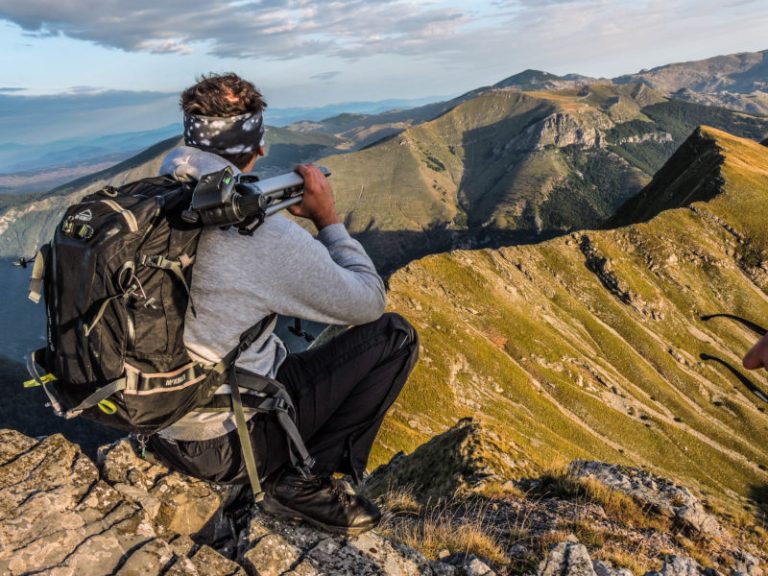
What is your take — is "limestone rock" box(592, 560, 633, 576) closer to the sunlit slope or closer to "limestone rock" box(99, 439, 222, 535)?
"limestone rock" box(99, 439, 222, 535)

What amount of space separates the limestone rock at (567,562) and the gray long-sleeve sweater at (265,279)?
Answer: 4.69 metres

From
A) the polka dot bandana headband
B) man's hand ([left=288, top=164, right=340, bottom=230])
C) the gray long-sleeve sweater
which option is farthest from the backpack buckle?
the polka dot bandana headband

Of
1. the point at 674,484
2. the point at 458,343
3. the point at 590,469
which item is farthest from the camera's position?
the point at 458,343

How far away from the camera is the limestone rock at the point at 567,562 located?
709cm

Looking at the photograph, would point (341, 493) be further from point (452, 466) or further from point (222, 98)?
point (452, 466)

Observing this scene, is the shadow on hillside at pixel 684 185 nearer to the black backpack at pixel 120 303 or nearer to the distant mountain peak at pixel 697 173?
the distant mountain peak at pixel 697 173

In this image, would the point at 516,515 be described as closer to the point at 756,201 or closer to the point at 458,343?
the point at 458,343

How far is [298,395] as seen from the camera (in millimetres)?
7008

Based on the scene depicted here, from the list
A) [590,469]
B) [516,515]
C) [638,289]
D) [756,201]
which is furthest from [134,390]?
[756,201]

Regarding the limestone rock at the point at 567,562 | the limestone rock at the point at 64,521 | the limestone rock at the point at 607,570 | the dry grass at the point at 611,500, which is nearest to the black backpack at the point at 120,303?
the limestone rock at the point at 64,521

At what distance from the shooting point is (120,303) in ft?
15.1

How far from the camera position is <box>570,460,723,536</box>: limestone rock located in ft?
32.5

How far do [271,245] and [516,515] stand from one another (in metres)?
7.68

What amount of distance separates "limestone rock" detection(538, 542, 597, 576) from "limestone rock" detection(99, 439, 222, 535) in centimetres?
498
